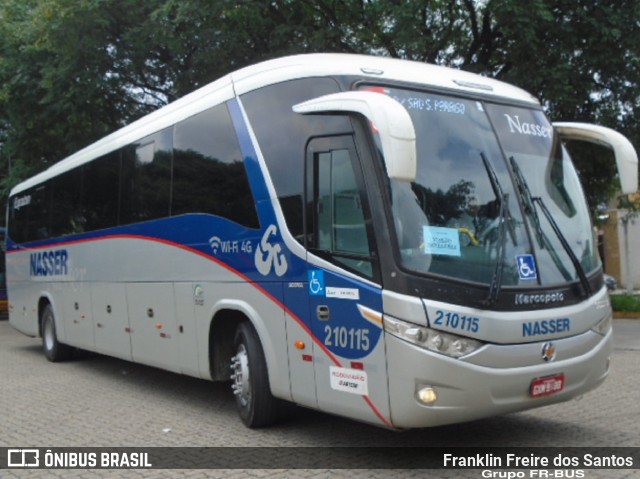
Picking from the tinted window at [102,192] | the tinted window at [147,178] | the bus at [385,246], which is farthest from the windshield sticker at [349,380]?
the tinted window at [102,192]

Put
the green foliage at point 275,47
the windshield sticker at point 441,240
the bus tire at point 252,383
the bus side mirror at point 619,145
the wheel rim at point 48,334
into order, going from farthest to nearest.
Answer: the green foliage at point 275,47 < the wheel rim at point 48,334 < the bus tire at point 252,383 < the bus side mirror at point 619,145 < the windshield sticker at point 441,240

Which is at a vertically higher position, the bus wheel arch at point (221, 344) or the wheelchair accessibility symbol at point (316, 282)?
the wheelchair accessibility symbol at point (316, 282)

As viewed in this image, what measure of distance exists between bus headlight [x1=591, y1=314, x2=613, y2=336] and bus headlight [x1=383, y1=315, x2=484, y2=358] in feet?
4.46

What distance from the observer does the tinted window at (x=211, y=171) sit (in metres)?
7.57

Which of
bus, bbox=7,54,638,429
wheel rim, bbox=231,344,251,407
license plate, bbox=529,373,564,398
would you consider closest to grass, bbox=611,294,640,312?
bus, bbox=7,54,638,429

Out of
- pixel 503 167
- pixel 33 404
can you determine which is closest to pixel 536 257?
pixel 503 167

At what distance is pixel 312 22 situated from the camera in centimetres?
1639

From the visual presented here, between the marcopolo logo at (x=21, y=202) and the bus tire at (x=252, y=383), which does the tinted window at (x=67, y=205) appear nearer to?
A: the marcopolo logo at (x=21, y=202)

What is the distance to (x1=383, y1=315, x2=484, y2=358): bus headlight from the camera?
5445 mm

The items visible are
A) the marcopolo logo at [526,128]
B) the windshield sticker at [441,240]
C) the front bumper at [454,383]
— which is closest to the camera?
the front bumper at [454,383]

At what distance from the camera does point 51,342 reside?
1380 cm

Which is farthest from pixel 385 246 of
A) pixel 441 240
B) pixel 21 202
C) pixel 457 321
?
pixel 21 202

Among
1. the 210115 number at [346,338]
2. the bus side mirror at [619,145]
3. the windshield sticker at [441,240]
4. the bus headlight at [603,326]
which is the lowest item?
the bus headlight at [603,326]

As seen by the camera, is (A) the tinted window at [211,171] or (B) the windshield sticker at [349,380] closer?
(B) the windshield sticker at [349,380]
